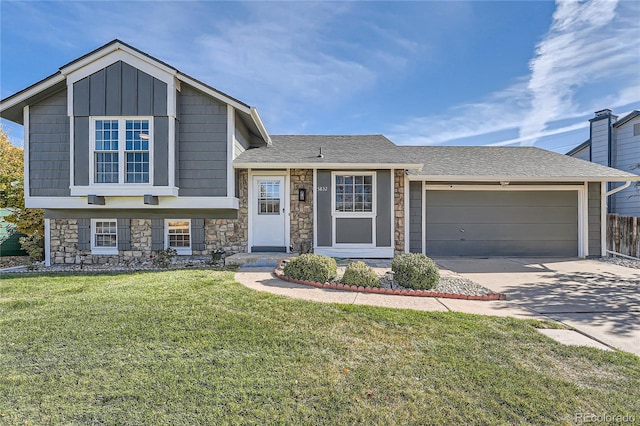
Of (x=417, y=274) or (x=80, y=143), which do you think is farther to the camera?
(x=80, y=143)

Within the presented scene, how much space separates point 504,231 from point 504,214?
21.2 inches

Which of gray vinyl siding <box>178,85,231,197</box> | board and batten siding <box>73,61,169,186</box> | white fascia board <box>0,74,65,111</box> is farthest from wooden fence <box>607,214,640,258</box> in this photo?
white fascia board <box>0,74,65,111</box>

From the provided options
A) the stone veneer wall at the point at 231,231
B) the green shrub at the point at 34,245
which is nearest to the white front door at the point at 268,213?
the stone veneer wall at the point at 231,231

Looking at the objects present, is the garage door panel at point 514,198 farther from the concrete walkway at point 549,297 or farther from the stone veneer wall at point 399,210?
the concrete walkway at point 549,297

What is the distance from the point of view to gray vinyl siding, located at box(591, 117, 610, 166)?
555 inches

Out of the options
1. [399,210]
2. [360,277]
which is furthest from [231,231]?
[399,210]

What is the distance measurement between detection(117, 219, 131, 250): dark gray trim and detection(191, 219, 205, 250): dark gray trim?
1.82 m

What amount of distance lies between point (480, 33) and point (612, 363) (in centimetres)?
1036

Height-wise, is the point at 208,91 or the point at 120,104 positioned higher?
the point at 208,91

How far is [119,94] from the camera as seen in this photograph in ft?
26.4

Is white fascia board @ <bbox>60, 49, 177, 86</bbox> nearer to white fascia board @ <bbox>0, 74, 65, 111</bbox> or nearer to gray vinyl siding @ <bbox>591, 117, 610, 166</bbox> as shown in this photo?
white fascia board @ <bbox>0, 74, 65, 111</bbox>

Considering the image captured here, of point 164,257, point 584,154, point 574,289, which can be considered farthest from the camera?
point 584,154

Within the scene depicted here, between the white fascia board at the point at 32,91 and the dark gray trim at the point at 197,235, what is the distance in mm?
4902

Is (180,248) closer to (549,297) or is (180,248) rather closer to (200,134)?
(200,134)
